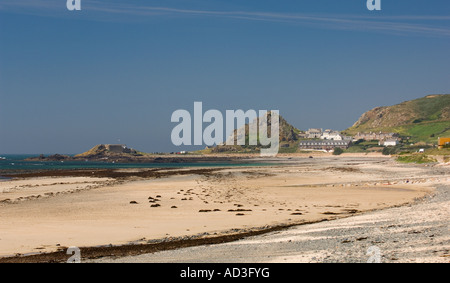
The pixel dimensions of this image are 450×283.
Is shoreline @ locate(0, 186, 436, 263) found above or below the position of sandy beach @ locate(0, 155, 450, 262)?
above

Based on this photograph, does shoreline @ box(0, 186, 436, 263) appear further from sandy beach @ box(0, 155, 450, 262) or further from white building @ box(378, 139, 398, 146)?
white building @ box(378, 139, 398, 146)

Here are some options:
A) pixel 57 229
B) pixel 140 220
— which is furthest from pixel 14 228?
pixel 140 220

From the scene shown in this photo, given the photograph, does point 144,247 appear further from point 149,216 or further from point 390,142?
point 390,142

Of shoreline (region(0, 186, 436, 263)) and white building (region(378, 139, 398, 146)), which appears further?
white building (region(378, 139, 398, 146))

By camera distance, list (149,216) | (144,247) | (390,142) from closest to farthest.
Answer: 1. (144,247)
2. (149,216)
3. (390,142)

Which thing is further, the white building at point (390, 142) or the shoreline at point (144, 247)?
the white building at point (390, 142)

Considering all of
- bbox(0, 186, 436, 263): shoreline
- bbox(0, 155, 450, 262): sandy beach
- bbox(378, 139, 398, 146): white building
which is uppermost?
bbox(0, 186, 436, 263): shoreline

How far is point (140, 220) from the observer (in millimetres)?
19594

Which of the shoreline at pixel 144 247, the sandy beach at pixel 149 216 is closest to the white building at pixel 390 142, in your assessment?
the sandy beach at pixel 149 216

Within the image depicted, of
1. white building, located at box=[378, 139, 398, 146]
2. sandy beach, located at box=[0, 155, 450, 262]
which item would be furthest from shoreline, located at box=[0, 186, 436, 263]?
white building, located at box=[378, 139, 398, 146]

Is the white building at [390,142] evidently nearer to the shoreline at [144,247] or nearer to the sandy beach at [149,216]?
the sandy beach at [149,216]

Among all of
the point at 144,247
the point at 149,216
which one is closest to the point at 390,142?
the point at 149,216
